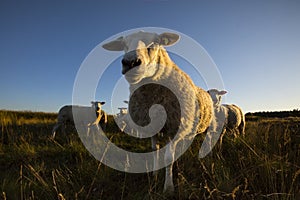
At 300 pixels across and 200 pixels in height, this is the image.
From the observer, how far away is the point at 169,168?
2807mm

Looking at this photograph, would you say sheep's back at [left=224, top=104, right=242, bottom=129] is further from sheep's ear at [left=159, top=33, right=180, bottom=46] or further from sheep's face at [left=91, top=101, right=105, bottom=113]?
sheep's face at [left=91, top=101, right=105, bottom=113]

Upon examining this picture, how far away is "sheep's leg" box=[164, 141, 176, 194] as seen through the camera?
2.62m

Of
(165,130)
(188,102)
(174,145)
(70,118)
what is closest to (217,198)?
(174,145)

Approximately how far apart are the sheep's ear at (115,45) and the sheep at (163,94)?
0.14 metres

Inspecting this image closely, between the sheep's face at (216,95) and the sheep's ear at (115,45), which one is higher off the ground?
the sheep's ear at (115,45)

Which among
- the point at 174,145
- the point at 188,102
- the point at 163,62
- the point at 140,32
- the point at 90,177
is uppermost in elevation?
the point at 140,32

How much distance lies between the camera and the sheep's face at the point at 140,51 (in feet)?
8.27

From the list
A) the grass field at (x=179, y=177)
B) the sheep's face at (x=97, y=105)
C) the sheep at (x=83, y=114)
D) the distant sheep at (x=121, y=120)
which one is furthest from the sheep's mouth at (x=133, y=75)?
the sheep's face at (x=97, y=105)

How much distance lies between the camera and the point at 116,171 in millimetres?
3297

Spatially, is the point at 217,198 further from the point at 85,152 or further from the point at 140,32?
the point at 85,152

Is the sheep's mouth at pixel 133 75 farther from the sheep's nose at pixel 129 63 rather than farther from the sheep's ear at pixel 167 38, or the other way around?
the sheep's ear at pixel 167 38

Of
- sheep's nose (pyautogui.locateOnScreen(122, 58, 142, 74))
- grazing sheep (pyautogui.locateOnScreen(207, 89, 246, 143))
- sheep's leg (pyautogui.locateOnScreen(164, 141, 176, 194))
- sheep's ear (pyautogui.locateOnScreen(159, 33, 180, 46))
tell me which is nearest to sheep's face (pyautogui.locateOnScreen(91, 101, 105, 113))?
grazing sheep (pyautogui.locateOnScreen(207, 89, 246, 143))

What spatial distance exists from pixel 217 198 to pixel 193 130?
112cm

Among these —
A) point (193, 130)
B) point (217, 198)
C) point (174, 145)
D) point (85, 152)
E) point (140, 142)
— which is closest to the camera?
point (217, 198)
